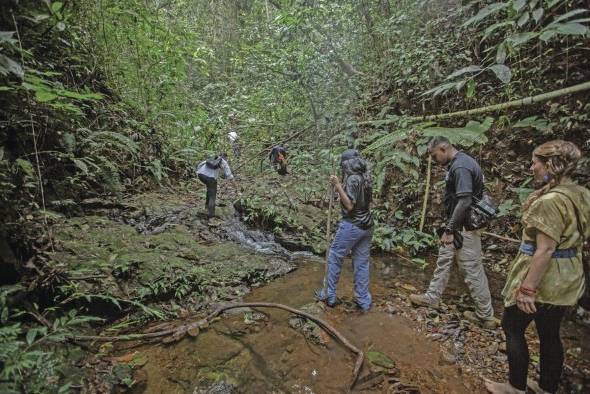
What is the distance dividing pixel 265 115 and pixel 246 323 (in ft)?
30.5

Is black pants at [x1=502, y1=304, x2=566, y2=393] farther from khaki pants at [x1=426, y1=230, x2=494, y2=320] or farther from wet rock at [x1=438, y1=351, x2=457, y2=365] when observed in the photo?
khaki pants at [x1=426, y1=230, x2=494, y2=320]

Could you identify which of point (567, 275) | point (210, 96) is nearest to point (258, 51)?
point (210, 96)

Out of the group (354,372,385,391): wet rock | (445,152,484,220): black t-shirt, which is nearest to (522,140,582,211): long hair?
(445,152,484,220): black t-shirt

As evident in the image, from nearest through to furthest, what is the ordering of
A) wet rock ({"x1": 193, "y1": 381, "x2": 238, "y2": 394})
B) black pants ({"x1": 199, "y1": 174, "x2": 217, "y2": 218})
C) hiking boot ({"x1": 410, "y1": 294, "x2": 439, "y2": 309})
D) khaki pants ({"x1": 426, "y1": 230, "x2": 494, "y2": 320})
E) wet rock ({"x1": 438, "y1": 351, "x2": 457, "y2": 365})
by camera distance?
wet rock ({"x1": 193, "y1": 381, "x2": 238, "y2": 394}) < wet rock ({"x1": 438, "y1": 351, "x2": 457, "y2": 365}) < khaki pants ({"x1": 426, "y1": 230, "x2": 494, "y2": 320}) < hiking boot ({"x1": 410, "y1": 294, "x2": 439, "y2": 309}) < black pants ({"x1": 199, "y1": 174, "x2": 217, "y2": 218})

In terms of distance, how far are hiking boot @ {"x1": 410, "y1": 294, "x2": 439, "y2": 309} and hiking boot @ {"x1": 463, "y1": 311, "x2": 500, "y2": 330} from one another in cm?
43

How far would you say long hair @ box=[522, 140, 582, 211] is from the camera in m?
2.55

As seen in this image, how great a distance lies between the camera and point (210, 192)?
8.07m

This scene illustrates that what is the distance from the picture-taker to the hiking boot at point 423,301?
16.5 ft

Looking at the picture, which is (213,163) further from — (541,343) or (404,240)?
(541,343)

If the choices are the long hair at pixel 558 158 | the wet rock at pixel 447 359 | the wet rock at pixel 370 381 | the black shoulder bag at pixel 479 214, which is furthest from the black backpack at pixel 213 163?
the long hair at pixel 558 158

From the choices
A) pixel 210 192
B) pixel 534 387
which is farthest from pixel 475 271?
pixel 210 192

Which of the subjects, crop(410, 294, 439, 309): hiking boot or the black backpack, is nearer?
crop(410, 294, 439, 309): hiking boot

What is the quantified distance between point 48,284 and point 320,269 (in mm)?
4418

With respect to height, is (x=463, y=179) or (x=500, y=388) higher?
(x=463, y=179)
